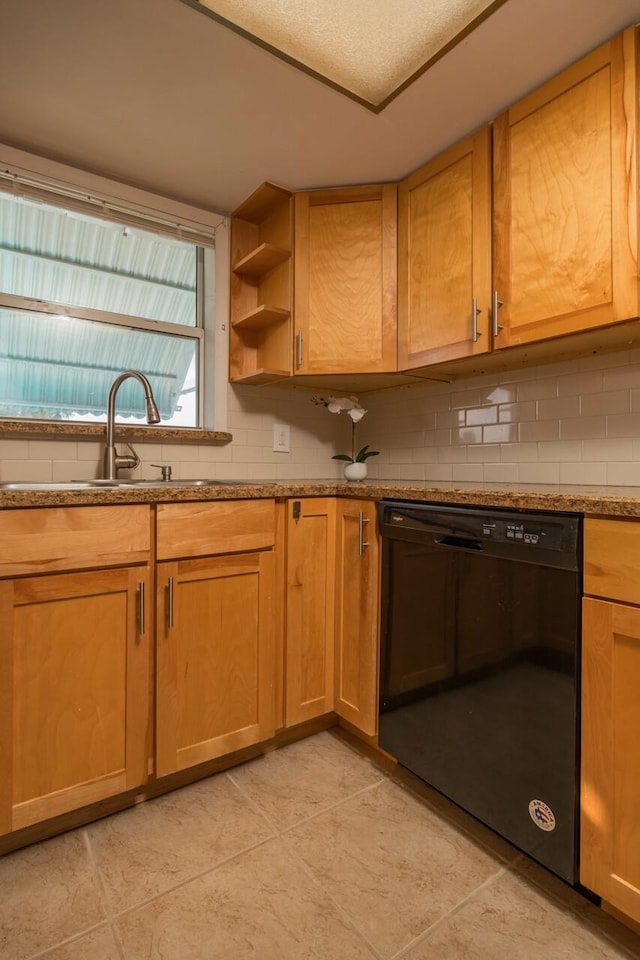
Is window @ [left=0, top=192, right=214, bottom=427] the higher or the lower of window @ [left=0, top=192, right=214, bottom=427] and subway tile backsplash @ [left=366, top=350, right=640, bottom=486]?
the higher

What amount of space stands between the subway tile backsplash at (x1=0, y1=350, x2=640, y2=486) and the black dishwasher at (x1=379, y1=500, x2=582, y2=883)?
60 cm

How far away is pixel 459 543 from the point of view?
133 cm

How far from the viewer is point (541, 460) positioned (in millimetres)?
1752

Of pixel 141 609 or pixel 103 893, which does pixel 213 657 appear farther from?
pixel 103 893

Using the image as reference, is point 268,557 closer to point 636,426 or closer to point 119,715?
point 119,715

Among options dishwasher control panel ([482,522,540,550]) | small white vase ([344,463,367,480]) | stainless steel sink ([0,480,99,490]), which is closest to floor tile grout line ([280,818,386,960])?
dishwasher control panel ([482,522,540,550])

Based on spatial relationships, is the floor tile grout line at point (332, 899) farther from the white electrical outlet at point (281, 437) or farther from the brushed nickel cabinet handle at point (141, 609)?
the white electrical outlet at point (281, 437)

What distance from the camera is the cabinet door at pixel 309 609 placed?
1714mm

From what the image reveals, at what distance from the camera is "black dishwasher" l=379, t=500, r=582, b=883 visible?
1096 mm

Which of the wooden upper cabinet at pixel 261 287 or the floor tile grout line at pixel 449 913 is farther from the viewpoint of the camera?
the wooden upper cabinet at pixel 261 287

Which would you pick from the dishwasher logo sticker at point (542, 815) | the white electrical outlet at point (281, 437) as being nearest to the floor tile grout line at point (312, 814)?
the dishwasher logo sticker at point (542, 815)

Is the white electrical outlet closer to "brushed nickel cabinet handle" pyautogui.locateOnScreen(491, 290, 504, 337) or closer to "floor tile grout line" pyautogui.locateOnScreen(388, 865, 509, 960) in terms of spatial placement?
"brushed nickel cabinet handle" pyautogui.locateOnScreen(491, 290, 504, 337)

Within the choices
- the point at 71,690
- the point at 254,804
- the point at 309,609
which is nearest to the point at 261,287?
the point at 309,609

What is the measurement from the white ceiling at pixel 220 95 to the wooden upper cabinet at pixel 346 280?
0.33 ft
